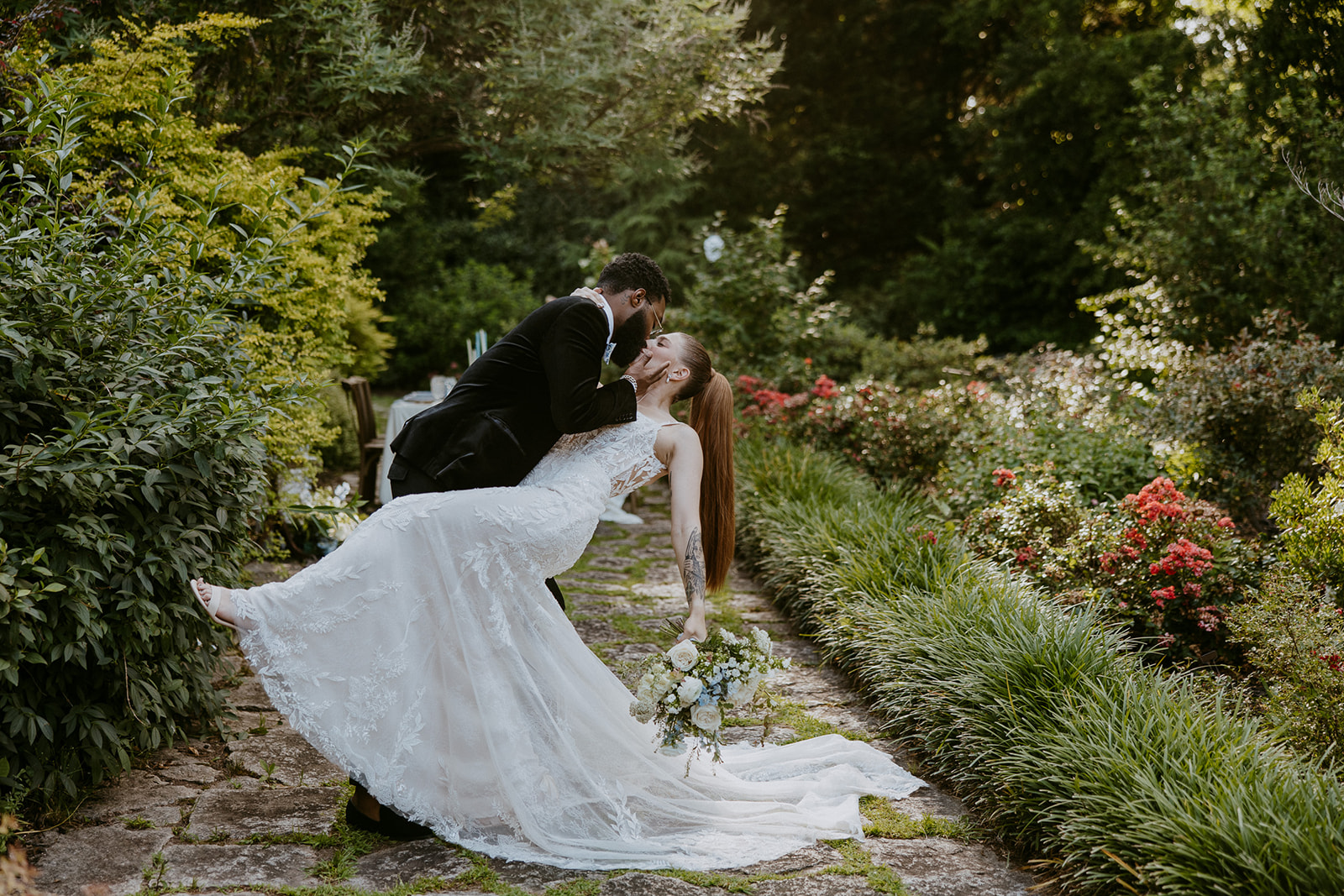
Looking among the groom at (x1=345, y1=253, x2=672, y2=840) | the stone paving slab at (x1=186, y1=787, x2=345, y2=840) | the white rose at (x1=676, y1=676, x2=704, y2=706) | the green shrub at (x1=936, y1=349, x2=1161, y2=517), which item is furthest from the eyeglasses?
the green shrub at (x1=936, y1=349, x2=1161, y2=517)

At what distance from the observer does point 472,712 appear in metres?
3.01

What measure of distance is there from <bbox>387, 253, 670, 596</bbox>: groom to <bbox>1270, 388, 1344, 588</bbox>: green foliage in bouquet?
10.3ft

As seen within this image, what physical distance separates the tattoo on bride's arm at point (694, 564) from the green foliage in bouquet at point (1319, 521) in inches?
108

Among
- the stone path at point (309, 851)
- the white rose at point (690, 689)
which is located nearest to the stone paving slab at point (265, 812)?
the stone path at point (309, 851)

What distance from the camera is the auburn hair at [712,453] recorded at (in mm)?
3588

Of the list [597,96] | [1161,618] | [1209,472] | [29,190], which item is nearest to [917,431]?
[1209,472]

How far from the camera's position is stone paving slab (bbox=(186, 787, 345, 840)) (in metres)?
3.03

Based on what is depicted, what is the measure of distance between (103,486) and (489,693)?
52.1 inches

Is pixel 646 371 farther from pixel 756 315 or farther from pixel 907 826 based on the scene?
pixel 756 315

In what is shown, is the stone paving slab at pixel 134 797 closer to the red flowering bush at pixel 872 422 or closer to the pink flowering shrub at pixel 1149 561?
the pink flowering shrub at pixel 1149 561

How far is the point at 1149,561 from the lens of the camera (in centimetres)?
452

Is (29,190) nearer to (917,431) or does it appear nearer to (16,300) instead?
(16,300)

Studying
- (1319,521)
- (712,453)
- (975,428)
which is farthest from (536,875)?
(975,428)

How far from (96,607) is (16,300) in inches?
39.8
